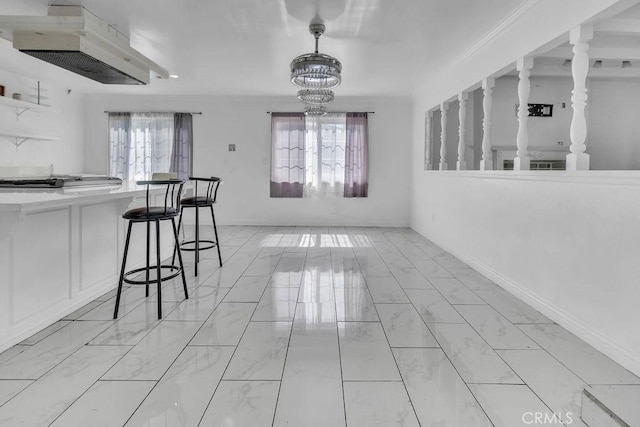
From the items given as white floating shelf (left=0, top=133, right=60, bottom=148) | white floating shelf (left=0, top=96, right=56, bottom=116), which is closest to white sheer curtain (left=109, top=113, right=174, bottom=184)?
white floating shelf (left=0, top=133, right=60, bottom=148)

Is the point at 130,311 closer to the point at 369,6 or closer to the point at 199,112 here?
the point at 369,6

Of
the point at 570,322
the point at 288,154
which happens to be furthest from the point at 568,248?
the point at 288,154

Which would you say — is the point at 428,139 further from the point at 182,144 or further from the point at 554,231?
the point at 182,144

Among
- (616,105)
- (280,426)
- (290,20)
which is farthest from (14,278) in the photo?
(616,105)

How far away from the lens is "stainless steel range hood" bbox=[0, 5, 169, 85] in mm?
2953

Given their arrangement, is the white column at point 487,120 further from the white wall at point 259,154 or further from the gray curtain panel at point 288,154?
the gray curtain panel at point 288,154

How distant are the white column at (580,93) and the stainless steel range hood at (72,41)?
3.72 m

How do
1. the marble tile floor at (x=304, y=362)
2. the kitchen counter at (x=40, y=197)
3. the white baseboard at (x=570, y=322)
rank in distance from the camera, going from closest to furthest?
the marble tile floor at (x=304, y=362)
the kitchen counter at (x=40, y=197)
the white baseboard at (x=570, y=322)

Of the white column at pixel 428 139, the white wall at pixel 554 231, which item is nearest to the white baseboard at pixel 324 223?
the white column at pixel 428 139

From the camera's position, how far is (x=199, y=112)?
7543 millimetres

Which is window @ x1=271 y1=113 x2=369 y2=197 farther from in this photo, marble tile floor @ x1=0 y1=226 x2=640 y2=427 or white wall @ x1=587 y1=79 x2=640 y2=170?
marble tile floor @ x1=0 y1=226 x2=640 y2=427

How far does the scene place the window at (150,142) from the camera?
7.40m

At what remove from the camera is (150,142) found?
7.43 meters

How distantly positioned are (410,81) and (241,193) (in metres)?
3.90
